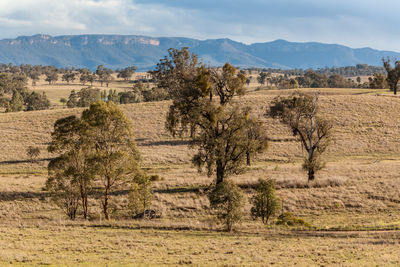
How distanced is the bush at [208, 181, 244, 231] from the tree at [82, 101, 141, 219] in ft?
26.3

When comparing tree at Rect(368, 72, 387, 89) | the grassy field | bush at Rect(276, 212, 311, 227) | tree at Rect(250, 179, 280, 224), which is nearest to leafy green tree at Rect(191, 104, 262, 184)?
the grassy field

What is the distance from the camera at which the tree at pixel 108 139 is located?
3106 cm

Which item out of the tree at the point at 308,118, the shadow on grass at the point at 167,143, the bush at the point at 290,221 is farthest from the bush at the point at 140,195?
the shadow on grass at the point at 167,143

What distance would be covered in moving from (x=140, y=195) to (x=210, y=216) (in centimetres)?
710

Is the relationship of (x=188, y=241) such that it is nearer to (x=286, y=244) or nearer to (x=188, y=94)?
(x=286, y=244)

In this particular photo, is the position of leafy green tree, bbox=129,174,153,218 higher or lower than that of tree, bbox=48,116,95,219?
lower

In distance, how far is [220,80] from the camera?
3900cm

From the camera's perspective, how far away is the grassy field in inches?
811

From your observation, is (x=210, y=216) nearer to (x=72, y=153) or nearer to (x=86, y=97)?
(x=72, y=153)

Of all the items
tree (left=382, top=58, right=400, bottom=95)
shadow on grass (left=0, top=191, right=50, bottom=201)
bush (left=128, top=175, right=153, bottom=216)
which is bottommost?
shadow on grass (left=0, top=191, right=50, bottom=201)

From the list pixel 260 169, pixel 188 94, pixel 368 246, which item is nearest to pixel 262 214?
pixel 368 246

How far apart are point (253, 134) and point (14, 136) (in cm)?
4869

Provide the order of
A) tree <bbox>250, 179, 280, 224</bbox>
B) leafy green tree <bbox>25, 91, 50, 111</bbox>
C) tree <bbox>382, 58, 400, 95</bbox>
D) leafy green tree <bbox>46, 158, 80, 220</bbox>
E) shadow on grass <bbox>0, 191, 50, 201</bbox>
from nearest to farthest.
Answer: tree <bbox>250, 179, 280, 224</bbox> < leafy green tree <bbox>46, 158, 80, 220</bbox> < shadow on grass <bbox>0, 191, 50, 201</bbox> < tree <bbox>382, 58, 400, 95</bbox> < leafy green tree <bbox>25, 91, 50, 111</bbox>

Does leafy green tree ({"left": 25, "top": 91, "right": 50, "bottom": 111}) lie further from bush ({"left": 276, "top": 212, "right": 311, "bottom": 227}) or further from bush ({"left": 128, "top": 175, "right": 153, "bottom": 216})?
bush ({"left": 276, "top": 212, "right": 311, "bottom": 227})
